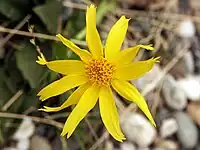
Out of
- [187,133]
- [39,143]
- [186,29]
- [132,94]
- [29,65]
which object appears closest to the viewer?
[132,94]

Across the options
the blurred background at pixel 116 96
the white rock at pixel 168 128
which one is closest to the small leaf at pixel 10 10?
the blurred background at pixel 116 96

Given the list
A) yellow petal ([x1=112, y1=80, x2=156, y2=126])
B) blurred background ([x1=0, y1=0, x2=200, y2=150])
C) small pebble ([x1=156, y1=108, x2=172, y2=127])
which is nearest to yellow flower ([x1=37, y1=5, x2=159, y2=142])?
yellow petal ([x1=112, y1=80, x2=156, y2=126])

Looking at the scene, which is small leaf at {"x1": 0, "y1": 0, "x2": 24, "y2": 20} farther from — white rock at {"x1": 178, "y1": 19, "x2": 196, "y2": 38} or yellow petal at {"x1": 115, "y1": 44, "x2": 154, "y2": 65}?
white rock at {"x1": 178, "y1": 19, "x2": 196, "y2": 38}

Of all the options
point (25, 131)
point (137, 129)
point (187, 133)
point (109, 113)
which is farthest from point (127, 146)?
point (109, 113)

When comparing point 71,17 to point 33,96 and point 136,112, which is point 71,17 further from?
point 136,112

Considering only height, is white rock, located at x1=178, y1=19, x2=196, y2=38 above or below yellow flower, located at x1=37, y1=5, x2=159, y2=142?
below

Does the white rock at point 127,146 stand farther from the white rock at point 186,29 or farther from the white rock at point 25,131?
the white rock at point 186,29

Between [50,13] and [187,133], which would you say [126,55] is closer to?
[50,13]
